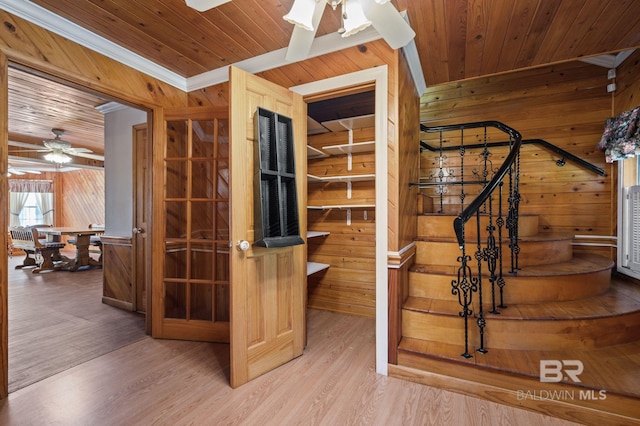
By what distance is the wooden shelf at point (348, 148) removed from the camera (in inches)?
119

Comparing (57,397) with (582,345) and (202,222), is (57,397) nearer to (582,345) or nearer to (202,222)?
(202,222)

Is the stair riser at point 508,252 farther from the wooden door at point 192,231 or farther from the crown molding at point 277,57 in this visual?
the wooden door at point 192,231

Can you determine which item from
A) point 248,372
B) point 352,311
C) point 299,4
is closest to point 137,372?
point 248,372

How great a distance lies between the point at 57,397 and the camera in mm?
1830

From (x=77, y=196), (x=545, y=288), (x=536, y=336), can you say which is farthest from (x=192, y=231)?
(x=77, y=196)

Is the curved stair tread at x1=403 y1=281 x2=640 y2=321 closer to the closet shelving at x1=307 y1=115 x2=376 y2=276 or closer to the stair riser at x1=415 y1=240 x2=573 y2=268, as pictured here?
the stair riser at x1=415 y1=240 x2=573 y2=268

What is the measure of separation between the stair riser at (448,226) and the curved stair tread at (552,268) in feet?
1.38

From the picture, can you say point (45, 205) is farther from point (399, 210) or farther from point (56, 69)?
point (399, 210)

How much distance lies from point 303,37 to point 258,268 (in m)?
1.54

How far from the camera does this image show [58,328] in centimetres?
295

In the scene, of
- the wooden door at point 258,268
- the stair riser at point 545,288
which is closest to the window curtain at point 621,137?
the stair riser at point 545,288

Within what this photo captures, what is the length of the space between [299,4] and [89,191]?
35.4 feet

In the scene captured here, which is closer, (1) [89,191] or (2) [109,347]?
(2) [109,347]

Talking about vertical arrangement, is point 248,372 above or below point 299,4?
below
